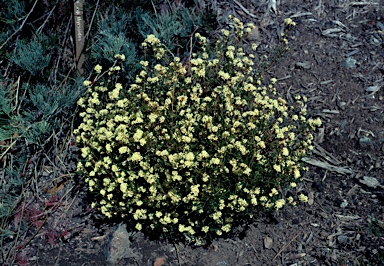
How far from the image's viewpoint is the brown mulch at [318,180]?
329 centimetres

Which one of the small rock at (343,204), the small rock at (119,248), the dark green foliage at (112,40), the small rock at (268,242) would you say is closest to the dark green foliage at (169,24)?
the dark green foliage at (112,40)

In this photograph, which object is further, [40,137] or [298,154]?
[40,137]

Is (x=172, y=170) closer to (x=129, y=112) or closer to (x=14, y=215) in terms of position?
(x=129, y=112)

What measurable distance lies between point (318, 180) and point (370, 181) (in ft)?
1.28

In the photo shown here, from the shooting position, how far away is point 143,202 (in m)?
3.29

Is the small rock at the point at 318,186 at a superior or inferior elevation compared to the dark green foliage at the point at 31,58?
inferior

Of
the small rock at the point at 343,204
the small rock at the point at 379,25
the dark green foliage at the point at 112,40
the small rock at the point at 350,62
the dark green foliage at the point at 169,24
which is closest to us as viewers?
the small rock at the point at 343,204

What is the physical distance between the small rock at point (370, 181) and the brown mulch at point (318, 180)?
14 mm

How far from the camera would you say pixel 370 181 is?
3607 millimetres

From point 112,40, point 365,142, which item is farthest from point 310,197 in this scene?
point 112,40

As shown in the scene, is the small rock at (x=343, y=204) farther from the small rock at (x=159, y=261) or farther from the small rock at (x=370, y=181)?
the small rock at (x=159, y=261)

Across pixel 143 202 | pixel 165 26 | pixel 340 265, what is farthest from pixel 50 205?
pixel 340 265

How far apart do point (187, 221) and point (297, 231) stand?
83 centimetres

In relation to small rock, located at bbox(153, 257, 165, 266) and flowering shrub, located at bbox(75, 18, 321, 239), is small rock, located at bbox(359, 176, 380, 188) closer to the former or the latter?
flowering shrub, located at bbox(75, 18, 321, 239)
